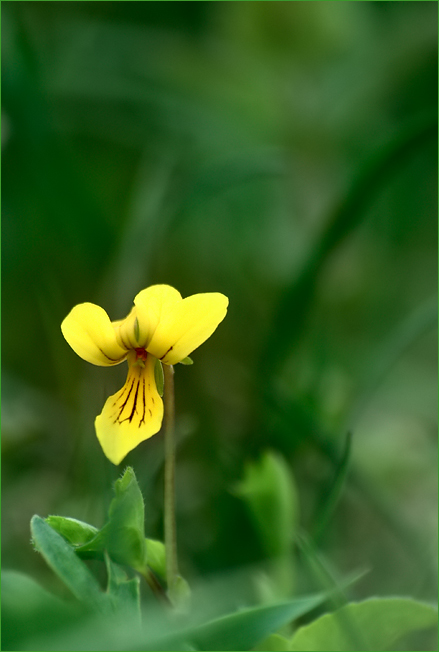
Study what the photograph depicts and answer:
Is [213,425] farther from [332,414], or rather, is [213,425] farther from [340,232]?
[340,232]

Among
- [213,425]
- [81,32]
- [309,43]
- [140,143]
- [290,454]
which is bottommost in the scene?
[290,454]

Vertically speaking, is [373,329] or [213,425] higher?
[373,329]

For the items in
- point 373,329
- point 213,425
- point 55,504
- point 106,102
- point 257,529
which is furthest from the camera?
point 106,102

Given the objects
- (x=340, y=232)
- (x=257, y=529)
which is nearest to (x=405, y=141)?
(x=340, y=232)

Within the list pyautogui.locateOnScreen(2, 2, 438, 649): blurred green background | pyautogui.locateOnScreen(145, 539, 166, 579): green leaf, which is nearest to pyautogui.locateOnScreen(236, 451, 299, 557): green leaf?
pyautogui.locateOnScreen(2, 2, 438, 649): blurred green background

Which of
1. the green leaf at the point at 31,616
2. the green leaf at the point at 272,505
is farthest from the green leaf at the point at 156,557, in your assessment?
the green leaf at the point at 272,505

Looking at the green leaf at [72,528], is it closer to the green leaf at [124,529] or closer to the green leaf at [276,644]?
the green leaf at [124,529]

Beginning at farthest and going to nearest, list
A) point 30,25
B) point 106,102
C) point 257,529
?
point 30,25 → point 106,102 → point 257,529
